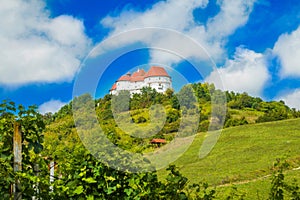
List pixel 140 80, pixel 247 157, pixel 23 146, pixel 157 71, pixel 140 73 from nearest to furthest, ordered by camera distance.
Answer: pixel 23 146
pixel 140 80
pixel 157 71
pixel 140 73
pixel 247 157

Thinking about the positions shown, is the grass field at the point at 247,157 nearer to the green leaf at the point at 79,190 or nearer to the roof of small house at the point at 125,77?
the roof of small house at the point at 125,77

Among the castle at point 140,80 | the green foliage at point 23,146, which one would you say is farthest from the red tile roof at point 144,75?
the green foliage at point 23,146

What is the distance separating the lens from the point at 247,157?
22.0 metres

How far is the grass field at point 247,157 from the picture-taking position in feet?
50.9

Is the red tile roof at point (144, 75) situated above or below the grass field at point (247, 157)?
below

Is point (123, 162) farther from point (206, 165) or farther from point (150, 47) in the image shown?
point (206, 165)

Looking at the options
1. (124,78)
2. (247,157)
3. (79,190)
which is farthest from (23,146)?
(247,157)

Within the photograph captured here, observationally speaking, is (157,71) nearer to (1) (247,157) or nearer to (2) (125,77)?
(2) (125,77)

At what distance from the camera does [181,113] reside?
3910 millimetres

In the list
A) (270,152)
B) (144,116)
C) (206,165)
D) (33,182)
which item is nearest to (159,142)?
(144,116)

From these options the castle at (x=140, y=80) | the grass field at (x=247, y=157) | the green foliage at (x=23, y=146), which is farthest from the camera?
the grass field at (x=247, y=157)

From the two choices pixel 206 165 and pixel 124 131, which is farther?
pixel 206 165

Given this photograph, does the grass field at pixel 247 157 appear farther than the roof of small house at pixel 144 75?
Yes

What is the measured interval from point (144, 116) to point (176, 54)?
700 millimetres
